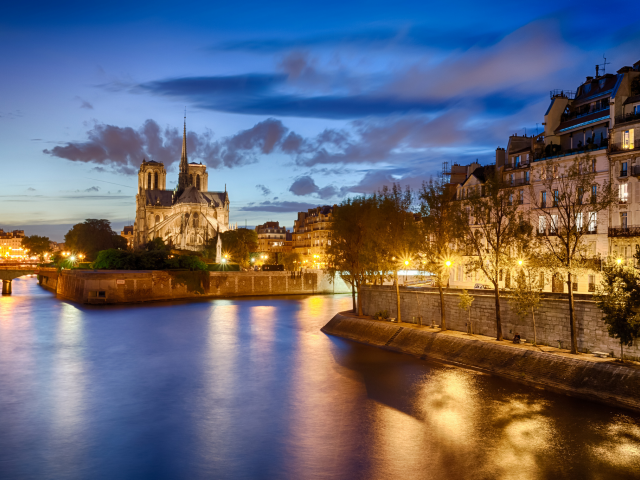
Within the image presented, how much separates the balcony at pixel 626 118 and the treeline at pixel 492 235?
285 cm

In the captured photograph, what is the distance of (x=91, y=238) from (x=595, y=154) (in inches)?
3581

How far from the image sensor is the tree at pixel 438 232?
31812 millimetres

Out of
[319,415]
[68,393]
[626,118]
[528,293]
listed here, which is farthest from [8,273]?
[626,118]

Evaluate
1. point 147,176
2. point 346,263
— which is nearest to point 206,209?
point 147,176

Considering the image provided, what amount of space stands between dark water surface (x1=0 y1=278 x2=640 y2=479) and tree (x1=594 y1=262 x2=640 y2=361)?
3.04m

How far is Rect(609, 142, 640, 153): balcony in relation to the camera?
32.1m

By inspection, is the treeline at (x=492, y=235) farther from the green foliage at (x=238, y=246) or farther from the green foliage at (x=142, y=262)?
the green foliage at (x=238, y=246)

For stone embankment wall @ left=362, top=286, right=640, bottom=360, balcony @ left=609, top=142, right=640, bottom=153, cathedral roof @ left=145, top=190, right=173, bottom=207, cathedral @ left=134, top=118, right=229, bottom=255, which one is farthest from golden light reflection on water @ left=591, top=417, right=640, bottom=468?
cathedral roof @ left=145, top=190, right=173, bottom=207

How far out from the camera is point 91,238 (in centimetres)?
10338

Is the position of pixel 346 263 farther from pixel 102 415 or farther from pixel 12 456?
pixel 12 456

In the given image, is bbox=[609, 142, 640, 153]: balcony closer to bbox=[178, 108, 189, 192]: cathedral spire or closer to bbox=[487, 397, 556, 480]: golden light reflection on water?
bbox=[487, 397, 556, 480]: golden light reflection on water

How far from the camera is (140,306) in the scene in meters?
63.0

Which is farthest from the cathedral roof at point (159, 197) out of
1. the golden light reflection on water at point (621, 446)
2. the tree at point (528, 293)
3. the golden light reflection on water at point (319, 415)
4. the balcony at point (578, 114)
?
the golden light reflection on water at point (621, 446)

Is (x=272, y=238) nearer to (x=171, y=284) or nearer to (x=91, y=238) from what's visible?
(x=91, y=238)
